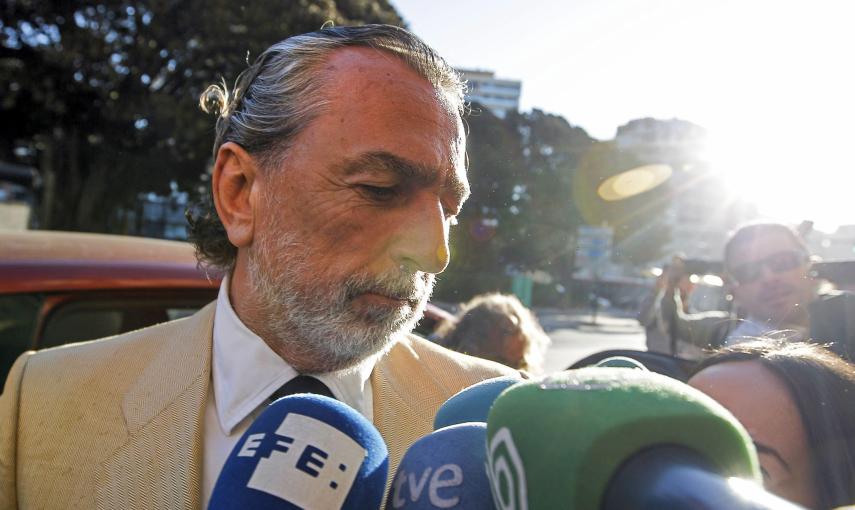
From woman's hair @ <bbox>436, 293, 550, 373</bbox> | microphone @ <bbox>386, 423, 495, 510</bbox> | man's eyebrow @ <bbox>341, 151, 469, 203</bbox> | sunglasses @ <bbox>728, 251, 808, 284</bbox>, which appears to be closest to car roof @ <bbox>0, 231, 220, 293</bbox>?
man's eyebrow @ <bbox>341, 151, 469, 203</bbox>

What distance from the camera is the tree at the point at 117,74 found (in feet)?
42.2

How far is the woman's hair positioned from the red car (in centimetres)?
115

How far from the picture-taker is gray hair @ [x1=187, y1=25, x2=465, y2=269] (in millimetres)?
1428

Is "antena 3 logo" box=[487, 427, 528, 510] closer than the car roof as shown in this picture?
Yes

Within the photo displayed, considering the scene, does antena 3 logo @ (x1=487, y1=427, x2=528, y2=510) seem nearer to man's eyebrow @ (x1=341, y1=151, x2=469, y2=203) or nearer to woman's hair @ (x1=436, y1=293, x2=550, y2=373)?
man's eyebrow @ (x1=341, y1=151, x2=469, y2=203)

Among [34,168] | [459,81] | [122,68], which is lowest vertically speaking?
[34,168]

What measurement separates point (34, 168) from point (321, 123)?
20.6 meters

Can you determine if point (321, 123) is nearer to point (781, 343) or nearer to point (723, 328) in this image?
point (781, 343)

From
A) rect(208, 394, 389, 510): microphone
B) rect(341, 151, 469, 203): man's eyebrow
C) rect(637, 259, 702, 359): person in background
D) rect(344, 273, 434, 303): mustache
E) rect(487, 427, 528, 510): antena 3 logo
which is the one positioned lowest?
rect(637, 259, 702, 359): person in background

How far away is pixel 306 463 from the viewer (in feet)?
2.35

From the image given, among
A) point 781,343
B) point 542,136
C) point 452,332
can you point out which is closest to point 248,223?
point 781,343

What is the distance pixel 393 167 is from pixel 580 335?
1821 centimetres

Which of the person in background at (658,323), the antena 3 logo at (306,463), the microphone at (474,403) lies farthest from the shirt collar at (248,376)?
the person in background at (658,323)

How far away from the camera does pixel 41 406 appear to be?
4.47ft
